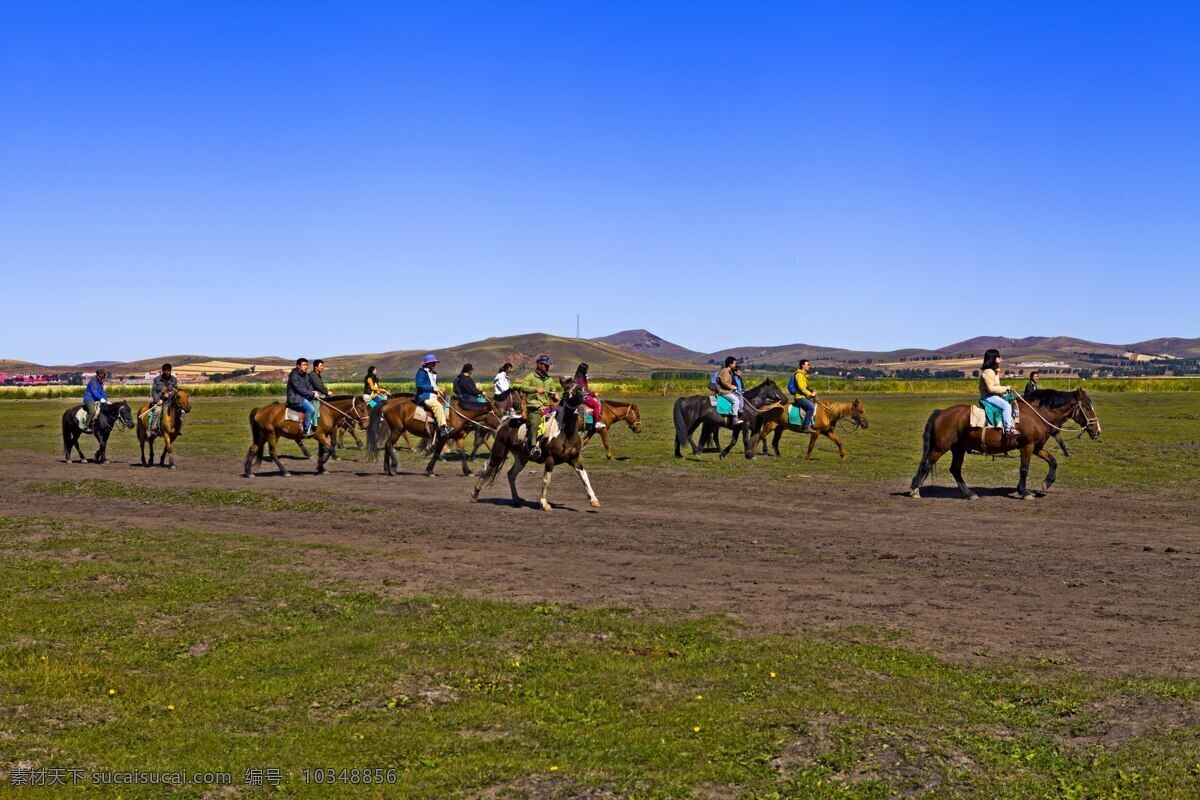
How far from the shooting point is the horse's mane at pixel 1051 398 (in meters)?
23.3

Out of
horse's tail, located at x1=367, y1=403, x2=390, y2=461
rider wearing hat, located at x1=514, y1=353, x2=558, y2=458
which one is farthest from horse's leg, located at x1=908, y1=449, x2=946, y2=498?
horse's tail, located at x1=367, y1=403, x2=390, y2=461

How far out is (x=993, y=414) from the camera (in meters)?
22.4

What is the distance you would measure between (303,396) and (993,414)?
16.1 m

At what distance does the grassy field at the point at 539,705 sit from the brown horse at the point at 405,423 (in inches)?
603

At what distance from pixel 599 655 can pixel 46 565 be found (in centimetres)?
840

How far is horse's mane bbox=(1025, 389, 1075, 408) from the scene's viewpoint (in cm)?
2327

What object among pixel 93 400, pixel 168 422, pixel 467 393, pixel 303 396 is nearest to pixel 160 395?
pixel 168 422

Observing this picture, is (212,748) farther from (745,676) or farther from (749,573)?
(749,573)

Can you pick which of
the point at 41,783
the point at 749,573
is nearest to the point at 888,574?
the point at 749,573

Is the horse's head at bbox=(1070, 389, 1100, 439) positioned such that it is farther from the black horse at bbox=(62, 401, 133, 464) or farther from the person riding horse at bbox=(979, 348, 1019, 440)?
the black horse at bbox=(62, 401, 133, 464)

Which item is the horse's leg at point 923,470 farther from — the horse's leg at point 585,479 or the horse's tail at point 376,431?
the horse's tail at point 376,431

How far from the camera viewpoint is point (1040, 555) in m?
15.9

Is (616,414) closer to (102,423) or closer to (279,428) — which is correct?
(279,428)

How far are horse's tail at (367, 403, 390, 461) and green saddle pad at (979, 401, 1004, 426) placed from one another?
47.4ft
